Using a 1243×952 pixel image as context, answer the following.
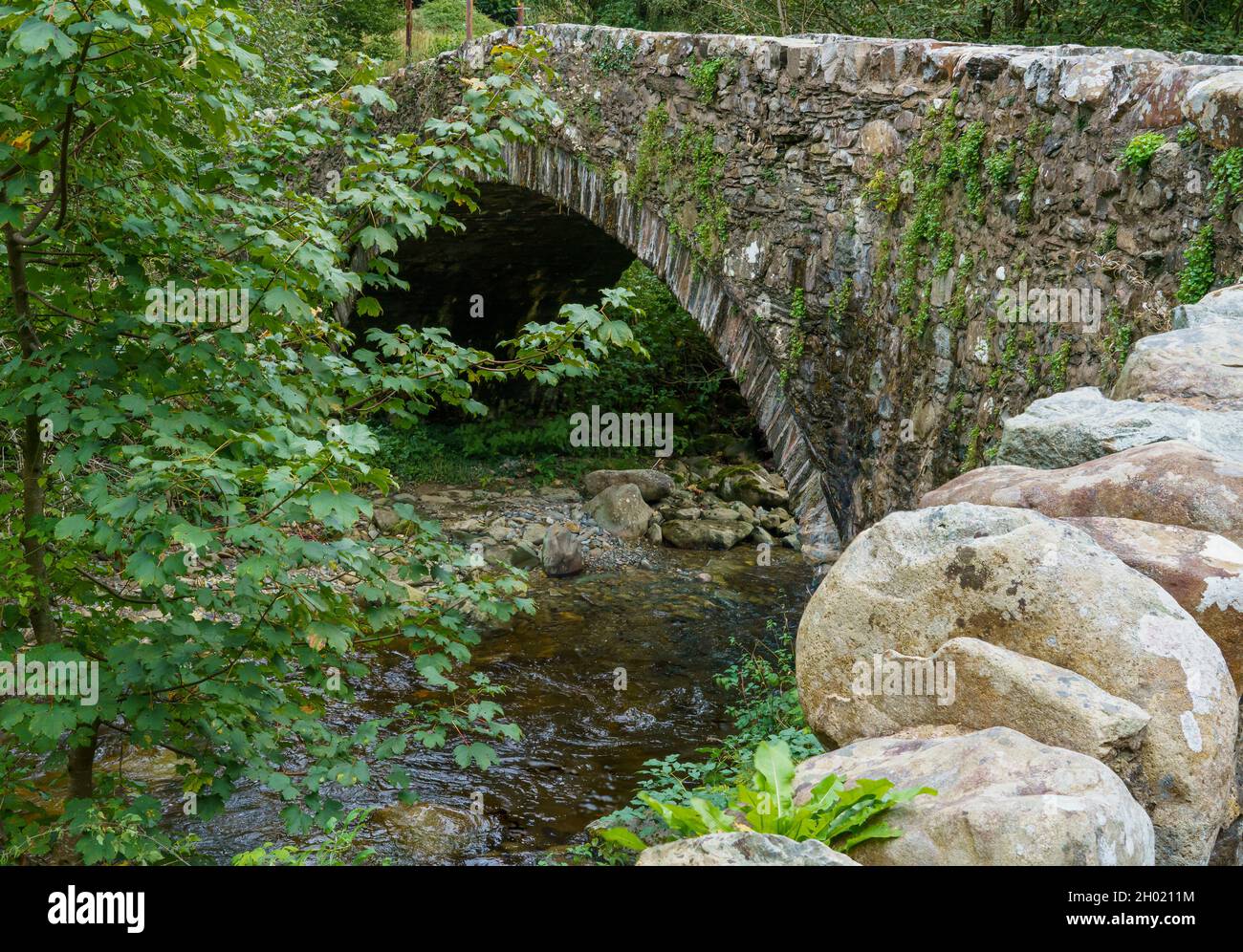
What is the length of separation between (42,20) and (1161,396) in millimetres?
3372

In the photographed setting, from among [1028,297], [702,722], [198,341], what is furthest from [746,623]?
[198,341]

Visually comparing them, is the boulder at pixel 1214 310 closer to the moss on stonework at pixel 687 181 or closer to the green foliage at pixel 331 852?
the green foliage at pixel 331 852

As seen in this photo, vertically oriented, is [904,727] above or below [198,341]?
below

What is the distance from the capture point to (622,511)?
447 inches

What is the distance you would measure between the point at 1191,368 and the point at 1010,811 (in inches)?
84.2

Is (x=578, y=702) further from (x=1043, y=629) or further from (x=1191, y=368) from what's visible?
(x=1043, y=629)

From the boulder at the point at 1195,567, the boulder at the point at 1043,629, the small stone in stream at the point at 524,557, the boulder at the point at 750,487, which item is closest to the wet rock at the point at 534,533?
the small stone in stream at the point at 524,557

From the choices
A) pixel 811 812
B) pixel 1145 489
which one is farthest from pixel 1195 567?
pixel 811 812

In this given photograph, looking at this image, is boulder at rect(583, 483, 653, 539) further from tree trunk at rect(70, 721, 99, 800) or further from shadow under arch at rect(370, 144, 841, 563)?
tree trunk at rect(70, 721, 99, 800)

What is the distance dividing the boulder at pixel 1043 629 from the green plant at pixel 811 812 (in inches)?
15.5

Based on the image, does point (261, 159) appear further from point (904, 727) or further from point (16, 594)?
point (904, 727)

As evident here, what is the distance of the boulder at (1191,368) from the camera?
3.19 metres

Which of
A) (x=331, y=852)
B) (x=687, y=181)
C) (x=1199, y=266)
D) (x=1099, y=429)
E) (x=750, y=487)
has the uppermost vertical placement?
(x=687, y=181)

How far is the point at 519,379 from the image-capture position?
15055 mm
